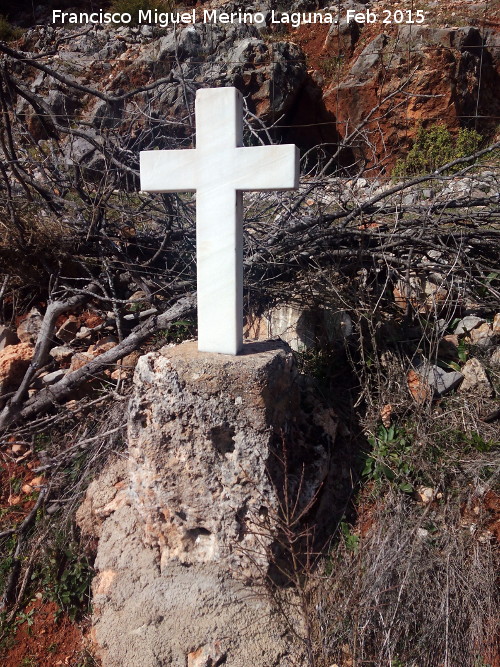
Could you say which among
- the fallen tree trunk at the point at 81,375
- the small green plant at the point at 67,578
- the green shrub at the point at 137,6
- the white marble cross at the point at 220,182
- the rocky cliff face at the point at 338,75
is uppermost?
the green shrub at the point at 137,6

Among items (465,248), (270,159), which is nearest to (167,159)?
(270,159)

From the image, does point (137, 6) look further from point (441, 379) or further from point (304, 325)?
point (441, 379)

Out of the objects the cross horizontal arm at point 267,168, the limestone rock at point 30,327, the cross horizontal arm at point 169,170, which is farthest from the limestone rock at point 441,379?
the limestone rock at point 30,327

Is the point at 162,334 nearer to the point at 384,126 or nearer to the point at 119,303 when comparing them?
the point at 119,303

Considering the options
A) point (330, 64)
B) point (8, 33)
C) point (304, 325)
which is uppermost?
point (8, 33)

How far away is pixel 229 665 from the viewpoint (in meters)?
2.05

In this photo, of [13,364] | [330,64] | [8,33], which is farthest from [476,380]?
[8,33]

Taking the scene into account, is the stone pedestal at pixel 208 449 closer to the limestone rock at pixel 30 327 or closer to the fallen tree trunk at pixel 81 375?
the fallen tree trunk at pixel 81 375

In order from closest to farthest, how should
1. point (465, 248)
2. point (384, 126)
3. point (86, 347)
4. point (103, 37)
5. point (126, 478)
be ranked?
1. point (126, 478)
2. point (465, 248)
3. point (86, 347)
4. point (384, 126)
5. point (103, 37)

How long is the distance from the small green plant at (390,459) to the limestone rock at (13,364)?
83.7 inches

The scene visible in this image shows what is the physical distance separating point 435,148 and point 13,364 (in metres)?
6.21

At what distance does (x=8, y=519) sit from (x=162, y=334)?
130 centimetres

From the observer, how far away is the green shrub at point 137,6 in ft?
33.4

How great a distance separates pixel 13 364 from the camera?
3.32 metres
